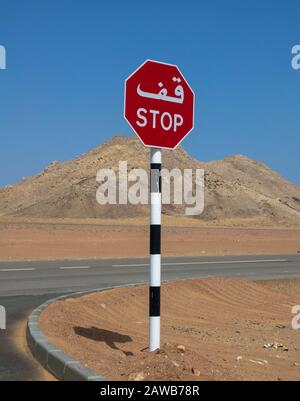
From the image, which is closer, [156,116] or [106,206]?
[156,116]

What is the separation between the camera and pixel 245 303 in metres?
15.2

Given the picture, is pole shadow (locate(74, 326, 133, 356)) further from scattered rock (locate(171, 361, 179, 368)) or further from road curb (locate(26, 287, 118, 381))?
scattered rock (locate(171, 361, 179, 368))

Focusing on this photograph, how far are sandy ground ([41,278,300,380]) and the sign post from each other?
29.7 inches

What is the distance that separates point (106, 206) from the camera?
7925 cm

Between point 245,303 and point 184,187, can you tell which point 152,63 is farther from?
point 184,187

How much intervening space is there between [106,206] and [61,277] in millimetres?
60824

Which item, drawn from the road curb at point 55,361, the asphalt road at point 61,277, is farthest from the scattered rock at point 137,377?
the asphalt road at point 61,277

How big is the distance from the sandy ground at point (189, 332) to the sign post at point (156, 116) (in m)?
0.76

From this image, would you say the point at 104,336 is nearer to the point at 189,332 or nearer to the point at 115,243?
the point at 189,332

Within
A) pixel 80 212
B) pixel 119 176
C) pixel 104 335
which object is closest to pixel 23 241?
pixel 104 335

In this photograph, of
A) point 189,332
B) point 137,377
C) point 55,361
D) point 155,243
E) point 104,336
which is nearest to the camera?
point 137,377

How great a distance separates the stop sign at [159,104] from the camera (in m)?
6.86

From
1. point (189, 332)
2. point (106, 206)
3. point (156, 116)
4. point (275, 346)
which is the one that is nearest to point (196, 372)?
point (156, 116)

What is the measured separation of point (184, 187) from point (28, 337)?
8267 centimetres
